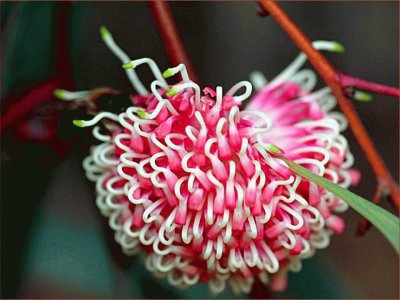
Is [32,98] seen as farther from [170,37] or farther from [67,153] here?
[170,37]

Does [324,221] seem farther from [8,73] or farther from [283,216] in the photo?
[8,73]

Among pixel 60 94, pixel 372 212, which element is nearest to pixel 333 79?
pixel 372 212

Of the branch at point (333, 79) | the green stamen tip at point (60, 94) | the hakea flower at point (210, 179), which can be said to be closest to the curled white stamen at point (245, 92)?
the hakea flower at point (210, 179)

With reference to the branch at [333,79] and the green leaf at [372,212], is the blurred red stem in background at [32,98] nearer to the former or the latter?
the branch at [333,79]

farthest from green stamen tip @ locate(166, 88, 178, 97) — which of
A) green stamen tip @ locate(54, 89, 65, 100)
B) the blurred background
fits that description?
green stamen tip @ locate(54, 89, 65, 100)

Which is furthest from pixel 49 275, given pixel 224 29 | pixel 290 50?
pixel 290 50

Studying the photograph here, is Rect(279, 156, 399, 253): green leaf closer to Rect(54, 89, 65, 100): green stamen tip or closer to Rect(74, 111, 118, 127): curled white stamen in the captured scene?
Rect(74, 111, 118, 127): curled white stamen
